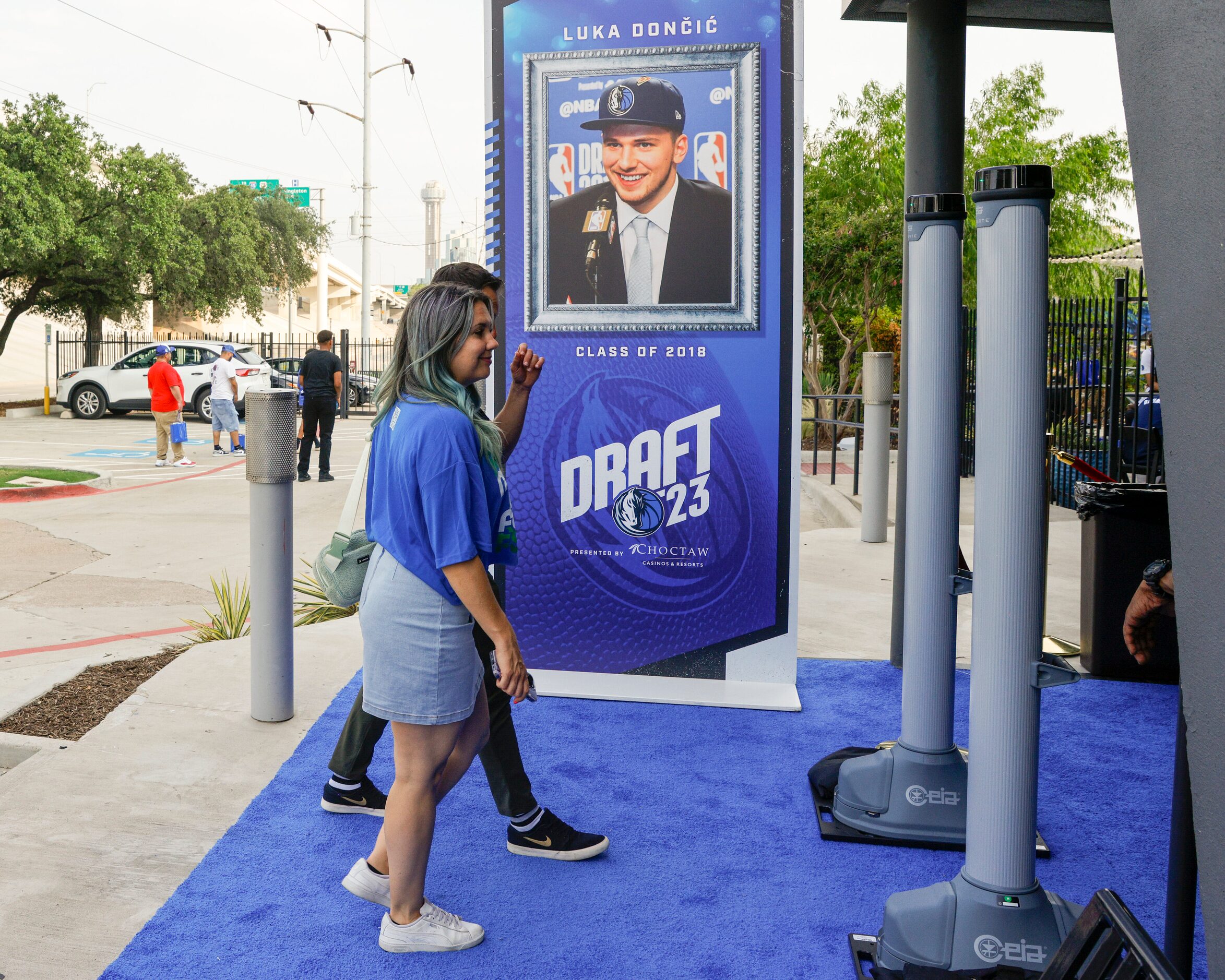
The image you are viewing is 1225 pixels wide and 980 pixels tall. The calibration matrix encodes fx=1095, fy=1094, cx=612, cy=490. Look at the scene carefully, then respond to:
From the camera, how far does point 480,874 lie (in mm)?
3361

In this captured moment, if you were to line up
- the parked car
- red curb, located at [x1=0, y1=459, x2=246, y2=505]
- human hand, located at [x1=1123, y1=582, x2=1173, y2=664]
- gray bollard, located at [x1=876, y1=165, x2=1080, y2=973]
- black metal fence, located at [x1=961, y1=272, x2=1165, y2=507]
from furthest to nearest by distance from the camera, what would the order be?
the parked car, red curb, located at [x1=0, y1=459, x2=246, y2=505], black metal fence, located at [x1=961, y1=272, x2=1165, y2=507], human hand, located at [x1=1123, y1=582, x2=1173, y2=664], gray bollard, located at [x1=876, y1=165, x2=1080, y2=973]

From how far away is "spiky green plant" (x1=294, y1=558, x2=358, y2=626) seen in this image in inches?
269

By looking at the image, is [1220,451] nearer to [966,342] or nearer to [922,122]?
[922,122]

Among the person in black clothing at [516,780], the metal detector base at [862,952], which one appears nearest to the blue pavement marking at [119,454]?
the person in black clothing at [516,780]

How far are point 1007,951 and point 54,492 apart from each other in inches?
509

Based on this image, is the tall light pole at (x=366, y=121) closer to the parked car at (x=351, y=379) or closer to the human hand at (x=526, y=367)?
the parked car at (x=351, y=379)

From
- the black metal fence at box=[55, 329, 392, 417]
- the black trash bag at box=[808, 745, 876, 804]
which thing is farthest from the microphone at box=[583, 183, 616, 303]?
the black metal fence at box=[55, 329, 392, 417]

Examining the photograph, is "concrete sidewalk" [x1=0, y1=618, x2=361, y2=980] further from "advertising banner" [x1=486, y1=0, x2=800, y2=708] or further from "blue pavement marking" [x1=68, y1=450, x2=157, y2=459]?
"blue pavement marking" [x1=68, y1=450, x2=157, y2=459]

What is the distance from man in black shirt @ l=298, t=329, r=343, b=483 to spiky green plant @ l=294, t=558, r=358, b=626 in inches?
278

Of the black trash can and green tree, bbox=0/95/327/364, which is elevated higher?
green tree, bbox=0/95/327/364

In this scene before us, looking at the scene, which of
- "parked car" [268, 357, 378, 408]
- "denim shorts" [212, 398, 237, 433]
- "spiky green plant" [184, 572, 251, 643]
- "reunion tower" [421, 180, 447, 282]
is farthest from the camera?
"reunion tower" [421, 180, 447, 282]

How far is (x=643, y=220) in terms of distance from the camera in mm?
4855

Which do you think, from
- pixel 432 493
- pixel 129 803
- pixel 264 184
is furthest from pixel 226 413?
pixel 264 184

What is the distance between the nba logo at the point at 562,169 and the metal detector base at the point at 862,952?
331cm
